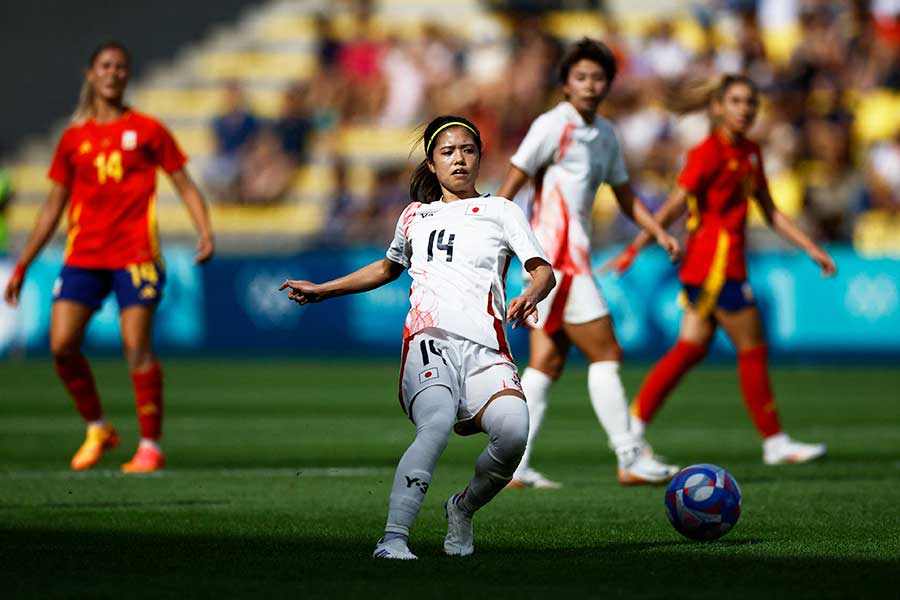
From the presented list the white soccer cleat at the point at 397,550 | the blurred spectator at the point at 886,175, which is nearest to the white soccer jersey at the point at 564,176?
the white soccer cleat at the point at 397,550

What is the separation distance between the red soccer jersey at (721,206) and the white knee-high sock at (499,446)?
14.1ft

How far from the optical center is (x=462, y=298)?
20.6ft

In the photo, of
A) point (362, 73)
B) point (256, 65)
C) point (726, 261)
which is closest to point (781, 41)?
point (362, 73)

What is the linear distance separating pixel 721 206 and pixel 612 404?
2.05m

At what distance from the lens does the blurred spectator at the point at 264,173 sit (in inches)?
966

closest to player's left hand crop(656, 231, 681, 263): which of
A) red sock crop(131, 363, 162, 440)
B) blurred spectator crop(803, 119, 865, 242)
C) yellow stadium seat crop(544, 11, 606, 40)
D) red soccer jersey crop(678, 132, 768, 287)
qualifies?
red soccer jersey crop(678, 132, 768, 287)

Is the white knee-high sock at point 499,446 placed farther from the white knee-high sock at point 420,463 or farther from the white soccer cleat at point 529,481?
the white soccer cleat at point 529,481

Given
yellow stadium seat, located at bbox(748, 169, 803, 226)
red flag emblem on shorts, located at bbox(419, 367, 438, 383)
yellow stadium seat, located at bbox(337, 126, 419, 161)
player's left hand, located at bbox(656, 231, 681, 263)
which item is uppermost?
yellow stadium seat, located at bbox(337, 126, 419, 161)

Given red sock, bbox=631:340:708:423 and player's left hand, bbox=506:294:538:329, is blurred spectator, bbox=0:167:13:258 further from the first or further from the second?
player's left hand, bbox=506:294:538:329

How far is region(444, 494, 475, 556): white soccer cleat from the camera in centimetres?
622

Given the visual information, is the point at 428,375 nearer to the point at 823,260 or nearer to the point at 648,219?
the point at 648,219

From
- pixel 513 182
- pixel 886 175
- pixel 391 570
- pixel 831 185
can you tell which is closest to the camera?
pixel 391 570

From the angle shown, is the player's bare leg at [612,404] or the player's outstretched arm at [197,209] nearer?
the player's bare leg at [612,404]

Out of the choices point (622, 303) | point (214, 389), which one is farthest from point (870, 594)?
point (622, 303)
